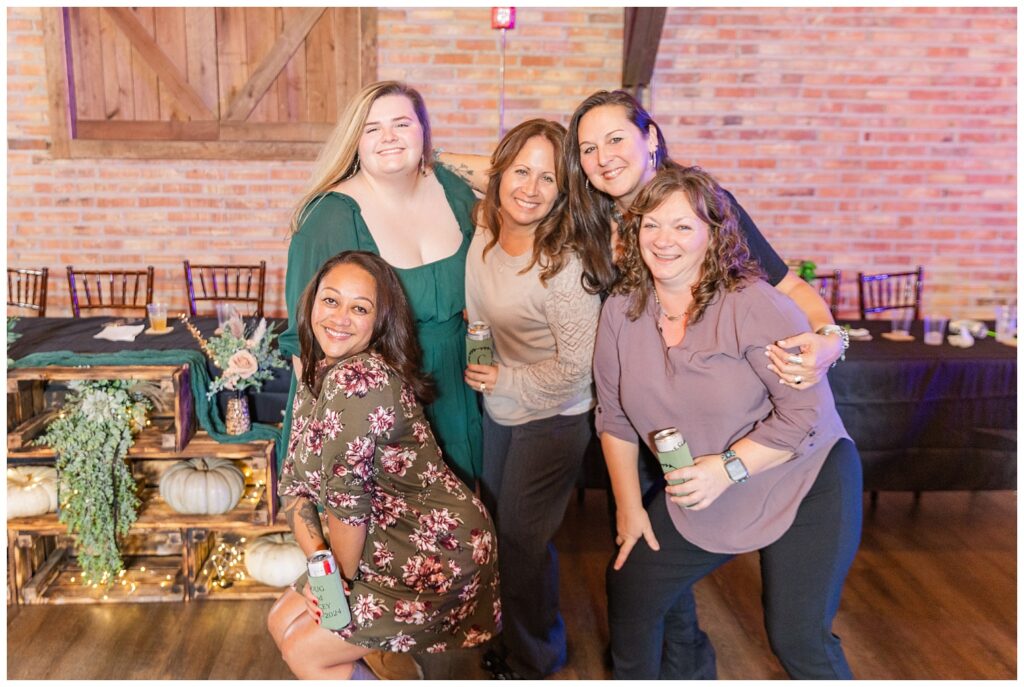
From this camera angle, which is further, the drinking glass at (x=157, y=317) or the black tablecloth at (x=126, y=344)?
the drinking glass at (x=157, y=317)

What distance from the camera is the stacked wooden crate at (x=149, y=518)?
2736 mm

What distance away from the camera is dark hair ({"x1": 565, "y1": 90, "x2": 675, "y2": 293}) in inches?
79.7

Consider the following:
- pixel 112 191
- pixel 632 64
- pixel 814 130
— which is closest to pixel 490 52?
pixel 632 64

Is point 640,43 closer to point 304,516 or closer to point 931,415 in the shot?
point 931,415

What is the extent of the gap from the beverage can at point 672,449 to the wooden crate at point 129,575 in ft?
5.99

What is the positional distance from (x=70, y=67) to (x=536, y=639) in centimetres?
438

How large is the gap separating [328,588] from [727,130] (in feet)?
13.6

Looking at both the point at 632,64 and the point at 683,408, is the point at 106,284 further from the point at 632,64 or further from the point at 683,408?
the point at 683,408

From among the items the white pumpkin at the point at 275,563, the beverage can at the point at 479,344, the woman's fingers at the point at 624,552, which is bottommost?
the white pumpkin at the point at 275,563

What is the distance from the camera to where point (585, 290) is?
2021 millimetres

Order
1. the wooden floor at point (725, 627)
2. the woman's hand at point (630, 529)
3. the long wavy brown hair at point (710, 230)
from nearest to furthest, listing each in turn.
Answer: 1. the long wavy brown hair at point (710, 230)
2. the woman's hand at point (630, 529)
3. the wooden floor at point (725, 627)

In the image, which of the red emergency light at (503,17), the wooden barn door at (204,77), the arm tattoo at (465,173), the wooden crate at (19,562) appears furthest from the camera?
the wooden barn door at (204,77)

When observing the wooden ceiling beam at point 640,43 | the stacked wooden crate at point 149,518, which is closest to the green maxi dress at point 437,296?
the stacked wooden crate at point 149,518

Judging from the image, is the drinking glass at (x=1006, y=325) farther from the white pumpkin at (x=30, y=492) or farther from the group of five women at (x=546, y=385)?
the white pumpkin at (x=30, y=492)
